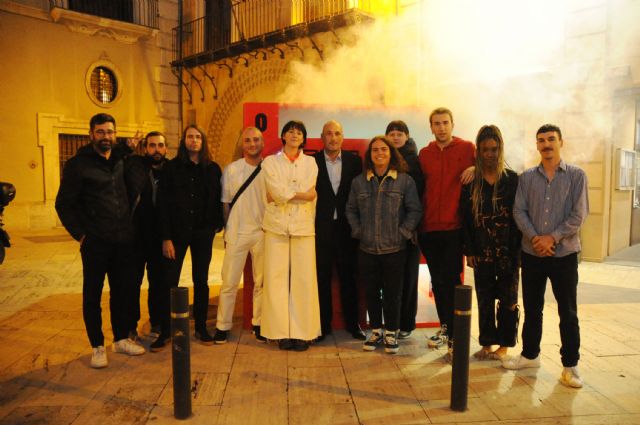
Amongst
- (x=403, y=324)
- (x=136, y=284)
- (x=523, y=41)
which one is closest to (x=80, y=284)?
(x=136, y=284)

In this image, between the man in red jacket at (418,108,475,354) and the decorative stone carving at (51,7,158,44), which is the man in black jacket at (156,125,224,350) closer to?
the man in red jacket at (418,108,475,354)

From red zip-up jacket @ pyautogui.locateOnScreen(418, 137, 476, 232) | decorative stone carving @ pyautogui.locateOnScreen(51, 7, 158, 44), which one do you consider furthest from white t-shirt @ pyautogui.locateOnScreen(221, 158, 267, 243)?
decorative stone carving @ pyautogui.locateOnScreen(51, 7, 158, 44)

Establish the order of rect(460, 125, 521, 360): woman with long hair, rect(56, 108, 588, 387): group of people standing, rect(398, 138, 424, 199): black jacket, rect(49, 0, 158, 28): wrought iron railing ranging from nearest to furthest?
rect(56, 108, 588, 387): group of people standing, rect(460, 125, 521, 360): woman with long hair, rect(398, 138, 424, 199): black jacket, rect(49, 0, 158, 28): wrought iron railing

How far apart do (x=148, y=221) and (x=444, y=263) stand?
249cm

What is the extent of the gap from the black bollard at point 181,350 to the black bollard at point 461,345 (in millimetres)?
1596

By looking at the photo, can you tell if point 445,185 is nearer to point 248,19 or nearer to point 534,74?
point 534,74

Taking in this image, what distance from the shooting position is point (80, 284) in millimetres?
6863

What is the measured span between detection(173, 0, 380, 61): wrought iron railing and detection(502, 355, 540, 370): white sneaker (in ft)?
23.5

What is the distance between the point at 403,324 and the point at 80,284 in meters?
4.56

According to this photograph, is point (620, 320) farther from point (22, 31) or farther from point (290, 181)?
point (22, 31)

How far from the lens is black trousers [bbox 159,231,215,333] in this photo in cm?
432

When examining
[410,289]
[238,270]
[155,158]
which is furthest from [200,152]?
[410,289]

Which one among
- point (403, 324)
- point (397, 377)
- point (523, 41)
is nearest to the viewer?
point (397, 377)

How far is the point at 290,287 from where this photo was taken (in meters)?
4.27
